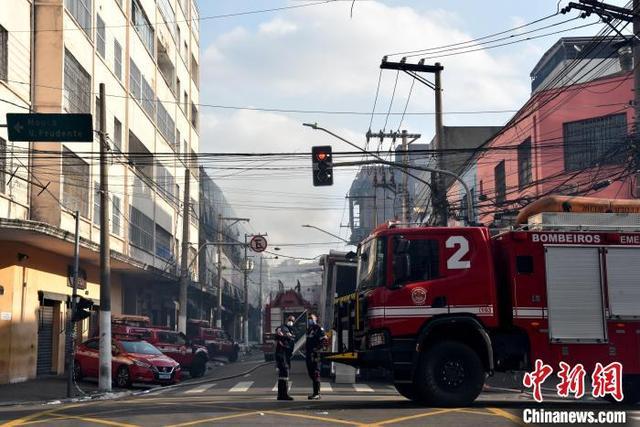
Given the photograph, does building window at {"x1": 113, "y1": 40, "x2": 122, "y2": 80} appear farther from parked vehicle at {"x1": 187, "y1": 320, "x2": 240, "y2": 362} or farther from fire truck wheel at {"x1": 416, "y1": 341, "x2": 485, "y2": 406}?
fire truck wheel at {"x1": 416, "y1": 341, "x2": 485, "y2": 406}

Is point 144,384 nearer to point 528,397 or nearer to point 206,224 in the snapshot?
point 528,397

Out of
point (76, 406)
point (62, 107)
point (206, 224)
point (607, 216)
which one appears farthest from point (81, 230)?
point (206, 224)

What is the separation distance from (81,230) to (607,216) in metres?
21.0

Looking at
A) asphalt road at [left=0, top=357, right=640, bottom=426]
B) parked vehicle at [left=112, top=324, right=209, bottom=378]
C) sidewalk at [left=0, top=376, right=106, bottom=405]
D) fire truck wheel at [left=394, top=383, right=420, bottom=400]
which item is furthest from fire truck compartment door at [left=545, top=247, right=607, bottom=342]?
parked vehicle at [left=112, top=324, right=209, bottom=378]

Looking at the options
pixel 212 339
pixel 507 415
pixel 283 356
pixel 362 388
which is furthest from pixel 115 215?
pixel 507 415

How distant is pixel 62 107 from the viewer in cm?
2794

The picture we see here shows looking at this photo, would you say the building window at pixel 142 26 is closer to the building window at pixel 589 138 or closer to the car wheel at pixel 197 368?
the car wheel at pixel 197 368

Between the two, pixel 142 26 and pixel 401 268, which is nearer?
pixel 401 268

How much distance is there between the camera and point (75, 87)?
100ft

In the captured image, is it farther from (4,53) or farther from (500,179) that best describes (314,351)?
(500,179)

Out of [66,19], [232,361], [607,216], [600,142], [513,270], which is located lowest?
[232,361]

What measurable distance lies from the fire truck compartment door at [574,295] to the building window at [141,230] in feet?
92.6

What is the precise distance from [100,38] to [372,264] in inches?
918

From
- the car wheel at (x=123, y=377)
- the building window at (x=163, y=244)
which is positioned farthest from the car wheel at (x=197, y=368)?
the building window at (x=163, y=244)
